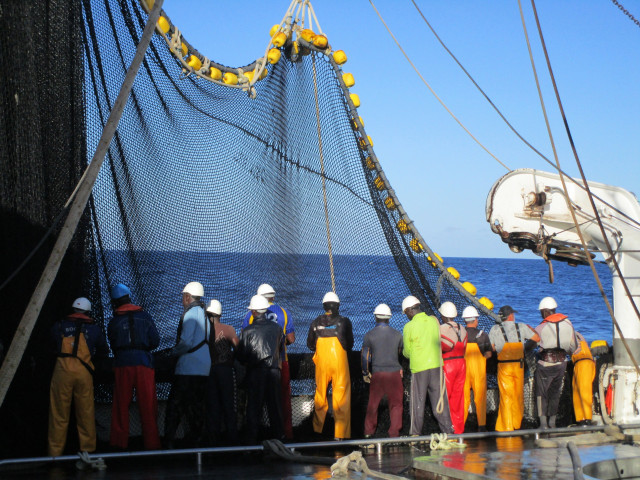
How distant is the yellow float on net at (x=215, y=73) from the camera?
8.87 meters

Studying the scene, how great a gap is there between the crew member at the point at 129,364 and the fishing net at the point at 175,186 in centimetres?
53

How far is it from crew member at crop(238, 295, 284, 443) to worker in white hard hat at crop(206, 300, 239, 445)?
14 centimetres

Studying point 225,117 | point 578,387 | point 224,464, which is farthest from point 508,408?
point 225,117

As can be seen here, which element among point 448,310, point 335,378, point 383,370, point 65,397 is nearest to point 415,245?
point 448,310

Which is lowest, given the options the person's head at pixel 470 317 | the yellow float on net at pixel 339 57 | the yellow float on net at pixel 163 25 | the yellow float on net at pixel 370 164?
the person's head at pixel 470 317

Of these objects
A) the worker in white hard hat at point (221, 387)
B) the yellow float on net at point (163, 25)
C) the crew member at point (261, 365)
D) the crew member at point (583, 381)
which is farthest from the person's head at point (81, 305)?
the crew member at point (583, 381)

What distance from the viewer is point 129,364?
7.32 metres

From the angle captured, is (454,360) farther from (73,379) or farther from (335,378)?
(73,379)

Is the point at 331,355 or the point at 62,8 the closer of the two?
the point at 62,8

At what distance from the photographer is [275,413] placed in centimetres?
802

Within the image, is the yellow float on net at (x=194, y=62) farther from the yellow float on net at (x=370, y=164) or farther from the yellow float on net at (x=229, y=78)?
the yellow float on net at (x=370, y=164)

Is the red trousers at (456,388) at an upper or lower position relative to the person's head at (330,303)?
lower

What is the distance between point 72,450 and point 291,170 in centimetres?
412

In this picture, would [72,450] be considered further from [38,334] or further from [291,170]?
→ [291,170]
